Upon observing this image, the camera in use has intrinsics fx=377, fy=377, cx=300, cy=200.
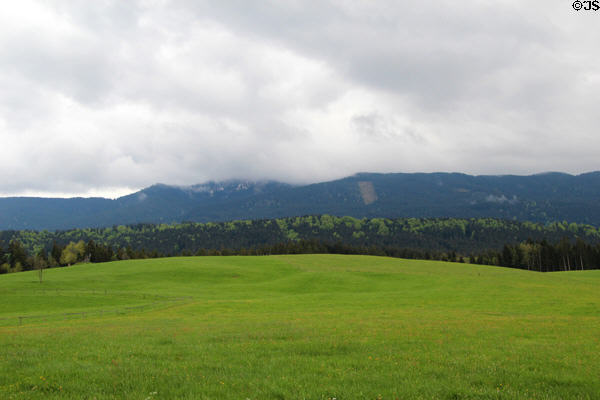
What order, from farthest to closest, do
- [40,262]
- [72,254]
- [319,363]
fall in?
[72,254] < [40,262] < [319,363]

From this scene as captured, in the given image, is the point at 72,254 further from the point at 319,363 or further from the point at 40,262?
the point at 319,363

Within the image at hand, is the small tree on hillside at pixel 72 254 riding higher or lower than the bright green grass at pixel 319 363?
lower

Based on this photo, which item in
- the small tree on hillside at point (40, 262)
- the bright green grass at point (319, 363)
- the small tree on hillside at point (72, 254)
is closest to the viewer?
the bright green grass at point (319, 363)

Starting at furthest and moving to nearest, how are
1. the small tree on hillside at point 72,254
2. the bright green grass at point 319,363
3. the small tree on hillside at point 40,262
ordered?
the small tree on hillside at point 72,254, the small tree on hillside at point 40,262, the bright green grass at point 319,363

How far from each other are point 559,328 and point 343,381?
22208mm

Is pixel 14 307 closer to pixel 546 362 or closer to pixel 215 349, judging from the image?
pixel 215 349

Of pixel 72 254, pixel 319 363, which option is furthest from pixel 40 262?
pixel 319 363

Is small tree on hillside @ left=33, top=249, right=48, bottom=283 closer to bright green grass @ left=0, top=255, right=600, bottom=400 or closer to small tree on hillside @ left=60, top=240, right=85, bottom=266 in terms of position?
small tree on hillside @ left=60, top=240, right=85, bottom=266

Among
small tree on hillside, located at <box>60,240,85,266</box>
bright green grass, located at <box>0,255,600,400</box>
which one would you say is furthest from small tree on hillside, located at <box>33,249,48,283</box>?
bright green grass, located at <box>0,255,600,400</box>

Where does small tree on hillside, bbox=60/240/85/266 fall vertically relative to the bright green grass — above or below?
below

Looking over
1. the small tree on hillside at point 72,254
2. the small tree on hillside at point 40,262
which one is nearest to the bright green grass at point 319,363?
the small tree on hillside at point 40,262

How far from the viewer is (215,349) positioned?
60.2 feet

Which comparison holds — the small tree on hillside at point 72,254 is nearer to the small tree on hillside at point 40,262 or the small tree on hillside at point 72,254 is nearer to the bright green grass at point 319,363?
the small tree on hillside at point 40,262

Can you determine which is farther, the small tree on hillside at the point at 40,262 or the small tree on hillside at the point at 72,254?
Result: the small tree on hillside at the point at 72,254
